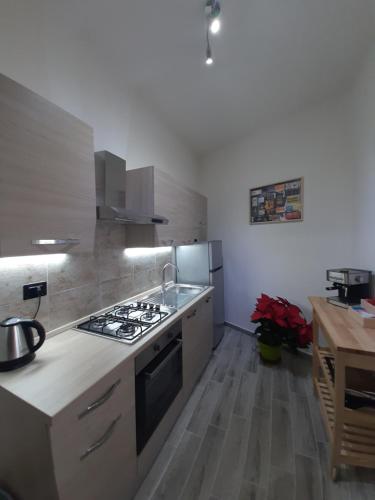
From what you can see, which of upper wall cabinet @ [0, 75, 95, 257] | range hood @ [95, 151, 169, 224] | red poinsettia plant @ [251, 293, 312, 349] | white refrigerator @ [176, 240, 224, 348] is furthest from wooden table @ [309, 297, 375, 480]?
upper wall cabinet @ [0, 75, 95, 257]

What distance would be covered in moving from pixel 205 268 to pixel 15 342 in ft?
6.18

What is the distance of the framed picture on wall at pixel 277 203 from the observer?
238 cm

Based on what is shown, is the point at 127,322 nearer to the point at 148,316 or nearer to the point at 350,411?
the point at 148,316

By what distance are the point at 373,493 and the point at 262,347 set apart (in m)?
1.21

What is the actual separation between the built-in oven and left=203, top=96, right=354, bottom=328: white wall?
169cm

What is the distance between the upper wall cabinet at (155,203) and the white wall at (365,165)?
1717 millimetres

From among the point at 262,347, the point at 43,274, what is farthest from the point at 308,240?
the point at 43,274

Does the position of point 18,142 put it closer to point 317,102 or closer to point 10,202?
point 10,202

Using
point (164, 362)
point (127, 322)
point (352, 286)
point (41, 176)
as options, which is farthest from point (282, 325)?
point (41, 176)

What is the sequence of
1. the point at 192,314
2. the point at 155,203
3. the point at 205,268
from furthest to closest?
the point at 205,268, the point at 192,314, the point at 155,203

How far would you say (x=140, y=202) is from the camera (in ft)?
5.62

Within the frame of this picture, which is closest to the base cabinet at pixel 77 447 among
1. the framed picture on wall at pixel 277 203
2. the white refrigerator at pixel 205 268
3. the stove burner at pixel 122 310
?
the stove burner at pixel 122 310

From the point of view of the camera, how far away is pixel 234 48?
1.52 meters

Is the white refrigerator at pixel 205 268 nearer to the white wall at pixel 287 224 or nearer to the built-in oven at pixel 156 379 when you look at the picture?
the white wall at pixel 287 224
